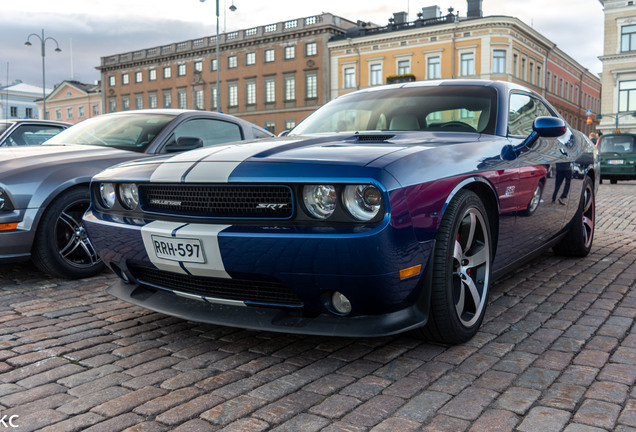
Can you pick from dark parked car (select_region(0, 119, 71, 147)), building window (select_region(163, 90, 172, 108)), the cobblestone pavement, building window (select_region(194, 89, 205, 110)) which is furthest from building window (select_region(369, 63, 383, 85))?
the cobblestone pavement

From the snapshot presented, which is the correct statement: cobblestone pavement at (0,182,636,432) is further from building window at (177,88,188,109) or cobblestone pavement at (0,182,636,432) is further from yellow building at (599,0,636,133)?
building window at (177,88,188,109)

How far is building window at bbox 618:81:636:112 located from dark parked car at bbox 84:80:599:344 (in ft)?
153

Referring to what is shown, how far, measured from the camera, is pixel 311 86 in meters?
48.2

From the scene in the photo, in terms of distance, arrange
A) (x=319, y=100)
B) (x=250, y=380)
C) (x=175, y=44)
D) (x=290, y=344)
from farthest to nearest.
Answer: (x=175, y=44)
(x=319, y=100)
(x=290, y=344)
(x=250, y=380)

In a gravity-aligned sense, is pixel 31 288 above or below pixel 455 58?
below

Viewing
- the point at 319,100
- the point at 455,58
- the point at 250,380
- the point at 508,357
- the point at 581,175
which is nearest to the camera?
the point at 250,380

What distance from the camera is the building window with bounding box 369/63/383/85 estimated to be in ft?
152

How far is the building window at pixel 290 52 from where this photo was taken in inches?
1937

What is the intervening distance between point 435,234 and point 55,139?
164 inches

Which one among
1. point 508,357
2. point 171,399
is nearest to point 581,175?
point 508,357

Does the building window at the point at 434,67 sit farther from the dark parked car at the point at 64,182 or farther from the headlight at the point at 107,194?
→ the headlight at the point at 107,194

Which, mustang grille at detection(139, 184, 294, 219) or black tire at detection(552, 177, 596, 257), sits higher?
mustang grille at detection(139, 184, 294, 219)

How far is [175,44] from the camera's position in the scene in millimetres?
57500

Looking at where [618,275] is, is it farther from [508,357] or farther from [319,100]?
[319,100]
